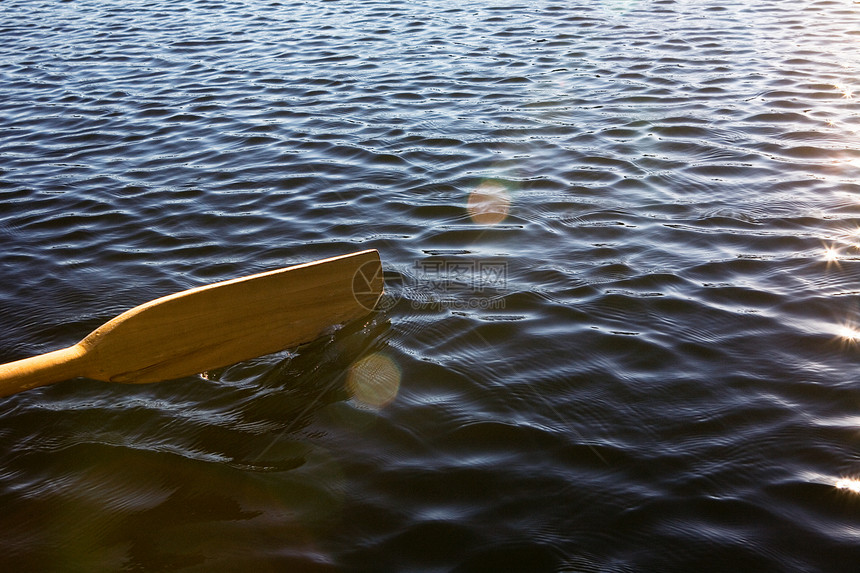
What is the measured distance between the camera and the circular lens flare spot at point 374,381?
321cm

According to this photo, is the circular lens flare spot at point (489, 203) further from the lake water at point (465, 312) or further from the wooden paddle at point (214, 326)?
the wooden paddle at point (214, 326)

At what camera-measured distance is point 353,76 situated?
7.67m

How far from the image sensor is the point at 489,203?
4895mm

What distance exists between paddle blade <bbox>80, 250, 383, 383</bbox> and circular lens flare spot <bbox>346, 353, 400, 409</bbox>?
10.4 inches

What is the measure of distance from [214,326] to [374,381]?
2.41 ft

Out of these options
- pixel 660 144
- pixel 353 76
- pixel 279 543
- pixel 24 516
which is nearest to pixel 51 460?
pixel 24 516

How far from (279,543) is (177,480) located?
1.84 feet

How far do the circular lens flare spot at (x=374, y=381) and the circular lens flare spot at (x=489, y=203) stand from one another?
1.52 m

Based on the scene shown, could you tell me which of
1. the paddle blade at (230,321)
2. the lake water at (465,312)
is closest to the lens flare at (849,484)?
the lake water at (465,312)

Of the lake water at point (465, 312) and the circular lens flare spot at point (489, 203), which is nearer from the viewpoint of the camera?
the lake water at point (465, 312)

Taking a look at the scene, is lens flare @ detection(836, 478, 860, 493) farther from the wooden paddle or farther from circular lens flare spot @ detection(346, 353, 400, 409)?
the wooden paddle

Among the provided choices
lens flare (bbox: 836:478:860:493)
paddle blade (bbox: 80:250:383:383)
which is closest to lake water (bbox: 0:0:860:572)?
lens flare (bbox: 836:478:860:493)

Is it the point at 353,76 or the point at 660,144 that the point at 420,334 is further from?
the point at 353,76

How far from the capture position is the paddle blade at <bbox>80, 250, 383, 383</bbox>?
2.93 m
